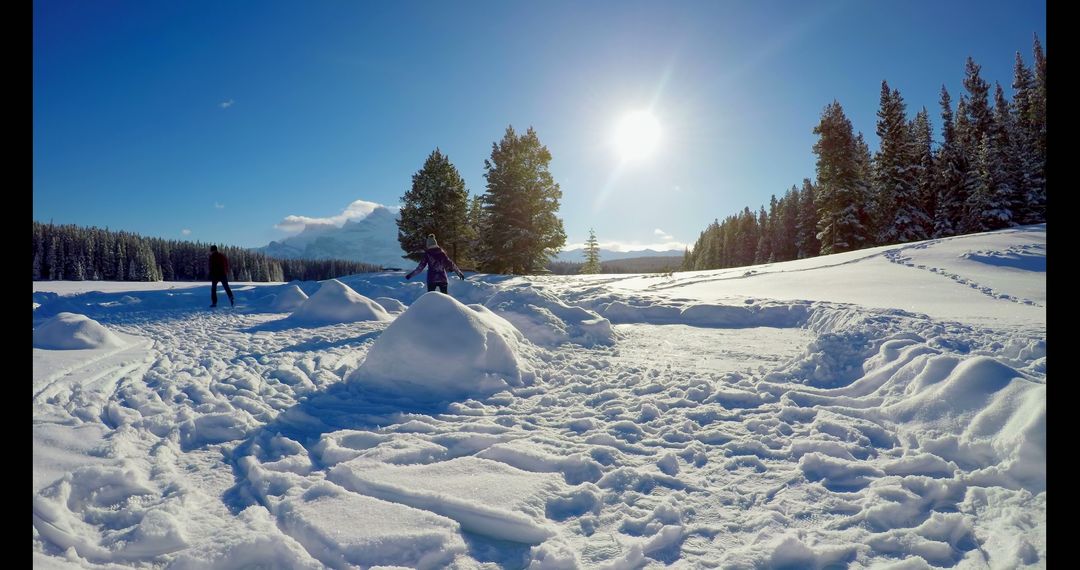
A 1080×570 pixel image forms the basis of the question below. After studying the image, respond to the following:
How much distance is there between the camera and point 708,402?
5.04 m

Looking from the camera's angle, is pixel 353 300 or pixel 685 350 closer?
pixel 685 350

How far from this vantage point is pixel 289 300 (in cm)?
1389

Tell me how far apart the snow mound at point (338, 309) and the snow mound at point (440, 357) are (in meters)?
5.46

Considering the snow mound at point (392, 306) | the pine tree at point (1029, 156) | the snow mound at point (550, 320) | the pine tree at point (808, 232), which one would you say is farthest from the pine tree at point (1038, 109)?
the snow mound at point (392, 306)

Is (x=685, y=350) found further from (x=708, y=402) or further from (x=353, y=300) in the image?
(x=353, y=300)

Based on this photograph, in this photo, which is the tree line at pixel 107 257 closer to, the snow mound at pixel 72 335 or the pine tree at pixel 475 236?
the pine tree at pixel 475 236

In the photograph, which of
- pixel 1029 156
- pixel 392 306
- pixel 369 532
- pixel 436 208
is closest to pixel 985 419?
pixel 369 532

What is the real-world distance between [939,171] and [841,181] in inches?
418

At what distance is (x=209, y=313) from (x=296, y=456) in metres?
11.6

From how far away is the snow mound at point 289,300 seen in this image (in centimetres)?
1362

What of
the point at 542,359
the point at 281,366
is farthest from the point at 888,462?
the point at 281,366

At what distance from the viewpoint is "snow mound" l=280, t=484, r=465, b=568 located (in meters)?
2.65

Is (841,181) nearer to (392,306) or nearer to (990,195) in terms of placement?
(990,195)

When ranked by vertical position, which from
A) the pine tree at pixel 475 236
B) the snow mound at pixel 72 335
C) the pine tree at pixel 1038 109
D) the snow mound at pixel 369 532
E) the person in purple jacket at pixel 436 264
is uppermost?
the pine tree at pixel 1038 109
